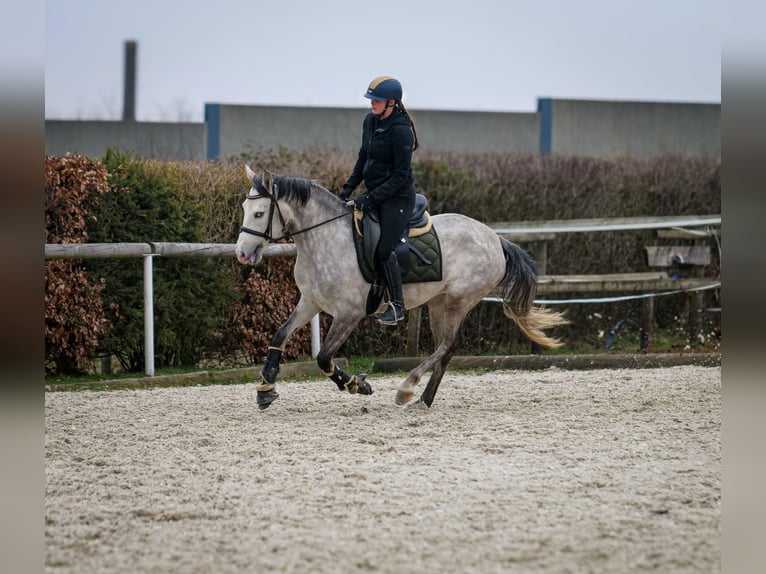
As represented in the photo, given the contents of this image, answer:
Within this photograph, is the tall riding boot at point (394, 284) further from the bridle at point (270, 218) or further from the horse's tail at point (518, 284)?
the horse's tail at point (518, 284)

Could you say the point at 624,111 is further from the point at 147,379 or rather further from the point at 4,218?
the point at 4,218

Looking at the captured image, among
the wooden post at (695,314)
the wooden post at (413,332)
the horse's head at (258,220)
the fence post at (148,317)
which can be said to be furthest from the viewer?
the wooden post at (695,314)

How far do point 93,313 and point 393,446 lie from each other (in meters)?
4.25

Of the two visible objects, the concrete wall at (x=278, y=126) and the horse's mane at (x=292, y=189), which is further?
the concrete wall at (x=278, y=126)

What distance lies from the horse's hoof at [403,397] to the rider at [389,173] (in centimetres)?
70

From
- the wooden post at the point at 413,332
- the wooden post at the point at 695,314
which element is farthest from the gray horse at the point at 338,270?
the wooden post at the point at 695,314

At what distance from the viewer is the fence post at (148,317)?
944cm

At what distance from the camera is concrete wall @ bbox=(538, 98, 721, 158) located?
24.1 metres

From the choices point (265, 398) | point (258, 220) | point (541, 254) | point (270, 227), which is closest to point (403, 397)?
point (265, 398)

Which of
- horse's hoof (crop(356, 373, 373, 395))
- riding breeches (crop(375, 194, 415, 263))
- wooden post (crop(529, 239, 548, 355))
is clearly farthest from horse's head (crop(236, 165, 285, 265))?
wooden post (crop(529, 239, 548, 355))

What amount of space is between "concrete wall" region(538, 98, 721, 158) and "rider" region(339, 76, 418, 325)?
16717 millimetres

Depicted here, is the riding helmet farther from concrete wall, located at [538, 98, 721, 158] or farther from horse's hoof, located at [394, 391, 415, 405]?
concrete wall, located at [538, 98, 721, 158]

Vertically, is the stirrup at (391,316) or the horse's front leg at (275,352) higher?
the stirrup at (391,316)

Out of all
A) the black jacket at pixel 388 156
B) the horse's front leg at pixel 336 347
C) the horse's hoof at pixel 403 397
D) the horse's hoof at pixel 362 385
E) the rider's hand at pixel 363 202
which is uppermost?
the black jacket at pixel 388 156
